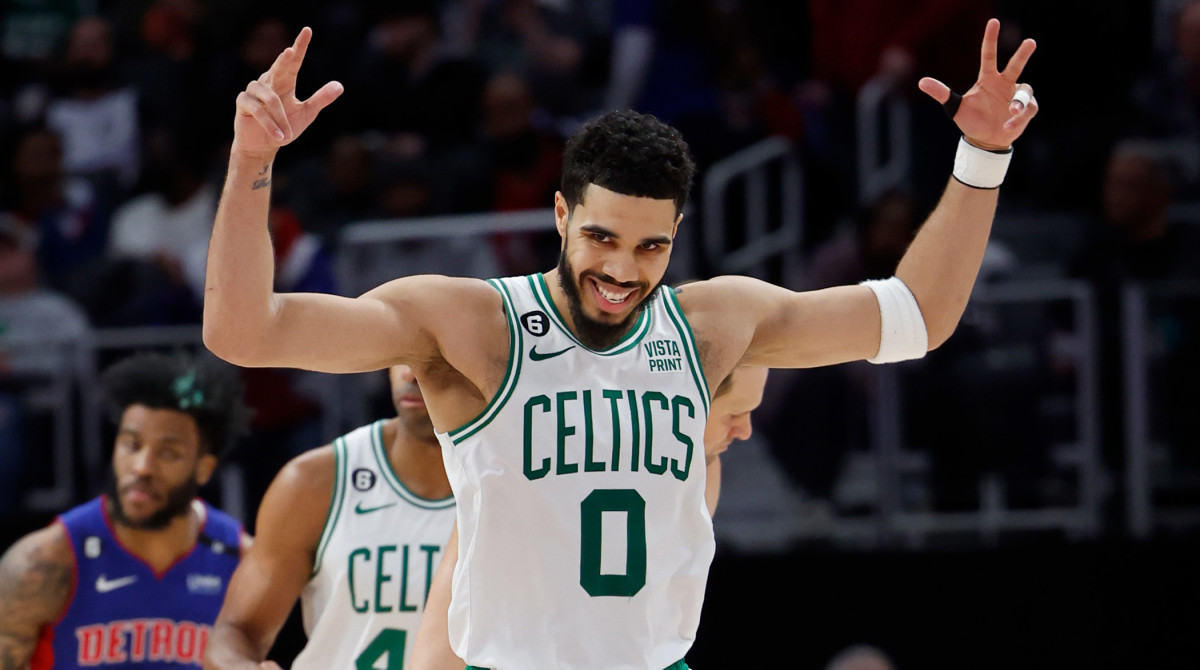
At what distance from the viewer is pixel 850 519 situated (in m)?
7.16

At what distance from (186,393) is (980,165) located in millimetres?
3026

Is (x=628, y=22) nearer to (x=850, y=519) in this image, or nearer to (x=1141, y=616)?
(x=850, y=519)

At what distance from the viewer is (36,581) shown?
5.20 meters

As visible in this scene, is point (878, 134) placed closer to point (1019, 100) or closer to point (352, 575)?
point (352, 575)

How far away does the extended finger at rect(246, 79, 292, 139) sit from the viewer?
306cm

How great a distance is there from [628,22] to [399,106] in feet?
4.93

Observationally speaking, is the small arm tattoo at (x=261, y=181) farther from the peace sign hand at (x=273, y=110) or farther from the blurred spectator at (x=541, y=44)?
the blurred spectator at (x=541, y=44)

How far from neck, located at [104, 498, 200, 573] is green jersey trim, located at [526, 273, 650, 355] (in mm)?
2448

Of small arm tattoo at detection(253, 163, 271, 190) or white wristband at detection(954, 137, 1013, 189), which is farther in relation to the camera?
white wristband at detection(954, 137, 1013, 189)

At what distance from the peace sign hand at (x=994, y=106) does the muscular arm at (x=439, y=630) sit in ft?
5.16

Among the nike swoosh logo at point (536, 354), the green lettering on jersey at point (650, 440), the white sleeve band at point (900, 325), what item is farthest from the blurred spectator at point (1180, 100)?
the nike swoosh logo at point (536, 354)

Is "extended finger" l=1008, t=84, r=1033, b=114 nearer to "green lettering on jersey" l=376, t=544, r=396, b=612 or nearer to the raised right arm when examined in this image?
the raised right arm

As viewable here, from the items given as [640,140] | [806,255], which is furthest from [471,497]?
[806,255]

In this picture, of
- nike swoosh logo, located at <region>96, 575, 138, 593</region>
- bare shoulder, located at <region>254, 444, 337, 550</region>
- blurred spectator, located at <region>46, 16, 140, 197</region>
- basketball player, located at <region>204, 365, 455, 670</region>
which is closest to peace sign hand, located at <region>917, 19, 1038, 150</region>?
basketball player, located at <region>204, 365, 455, 670</region>
